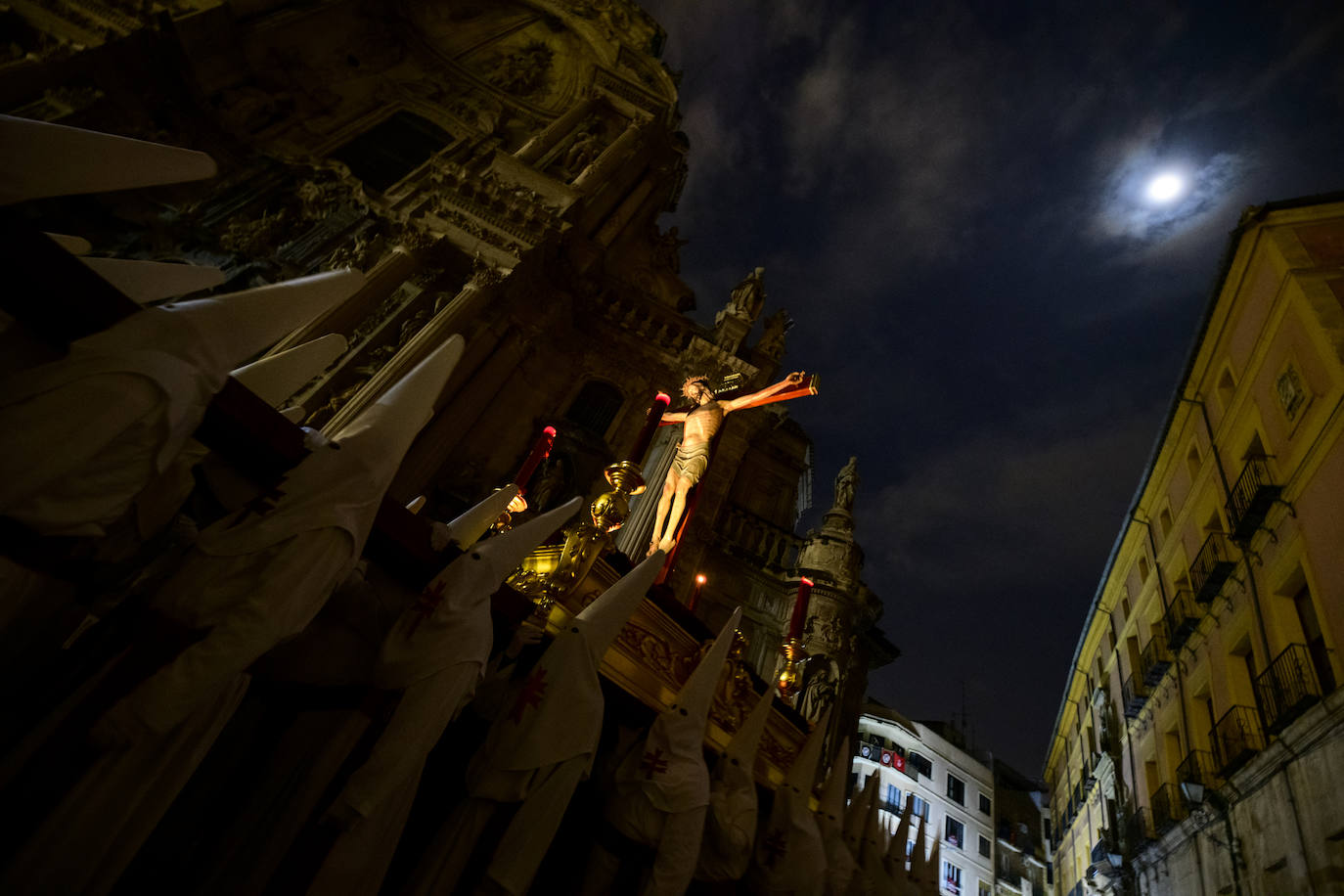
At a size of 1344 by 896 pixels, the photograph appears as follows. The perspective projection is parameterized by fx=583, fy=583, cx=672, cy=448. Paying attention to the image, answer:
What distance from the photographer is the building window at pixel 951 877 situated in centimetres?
2775

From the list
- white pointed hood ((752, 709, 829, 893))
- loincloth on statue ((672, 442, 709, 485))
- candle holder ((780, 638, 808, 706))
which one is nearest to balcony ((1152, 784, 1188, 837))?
candle holder ((780, 638, 808, 706))

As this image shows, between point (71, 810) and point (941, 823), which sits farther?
point (941, 823)

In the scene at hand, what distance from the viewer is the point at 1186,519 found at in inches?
600

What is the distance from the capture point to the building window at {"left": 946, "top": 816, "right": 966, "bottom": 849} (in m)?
29.3

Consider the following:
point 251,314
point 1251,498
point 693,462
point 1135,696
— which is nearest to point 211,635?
point 251,314

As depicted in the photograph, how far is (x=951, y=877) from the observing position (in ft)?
92.2

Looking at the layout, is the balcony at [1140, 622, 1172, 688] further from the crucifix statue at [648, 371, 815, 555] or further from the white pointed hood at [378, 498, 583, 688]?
the white pointed hood at [378, 498, 583, 688]

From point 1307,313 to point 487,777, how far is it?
15.0 metres

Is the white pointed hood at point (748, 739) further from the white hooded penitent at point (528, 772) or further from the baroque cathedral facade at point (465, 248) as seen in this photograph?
the white hooded penitent at point (528, 772)

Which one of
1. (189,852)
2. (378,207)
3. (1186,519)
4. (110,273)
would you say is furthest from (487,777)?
(1186,519)

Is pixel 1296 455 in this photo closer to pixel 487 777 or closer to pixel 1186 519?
pixel 1186 519

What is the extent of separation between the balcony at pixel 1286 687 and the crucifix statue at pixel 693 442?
867 cm

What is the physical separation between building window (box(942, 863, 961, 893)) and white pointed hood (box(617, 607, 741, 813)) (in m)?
31.9

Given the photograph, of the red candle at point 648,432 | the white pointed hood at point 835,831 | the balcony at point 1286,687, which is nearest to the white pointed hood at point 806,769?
the white pointed hood at point 835,831
